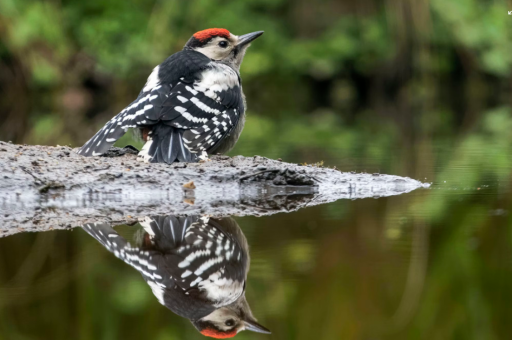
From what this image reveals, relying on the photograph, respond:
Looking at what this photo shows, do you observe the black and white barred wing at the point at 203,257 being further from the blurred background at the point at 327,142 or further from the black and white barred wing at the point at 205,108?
the black and white barred wing at the point at 205,108

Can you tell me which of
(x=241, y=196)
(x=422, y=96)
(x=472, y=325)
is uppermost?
(x=422, y=96)

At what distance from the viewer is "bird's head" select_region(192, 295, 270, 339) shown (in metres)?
2.19

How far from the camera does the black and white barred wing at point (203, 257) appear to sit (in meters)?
2.56

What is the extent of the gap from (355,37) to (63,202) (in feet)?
48.2

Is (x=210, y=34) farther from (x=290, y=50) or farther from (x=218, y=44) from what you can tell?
(x=290, y=50)

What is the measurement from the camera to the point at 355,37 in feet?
58.6

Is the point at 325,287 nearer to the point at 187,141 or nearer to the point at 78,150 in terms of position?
the point at 187,141

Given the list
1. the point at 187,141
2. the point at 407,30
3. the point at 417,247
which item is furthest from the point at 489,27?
the point at 417,247

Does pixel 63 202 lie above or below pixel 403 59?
below

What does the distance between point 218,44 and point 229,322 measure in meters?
3.73

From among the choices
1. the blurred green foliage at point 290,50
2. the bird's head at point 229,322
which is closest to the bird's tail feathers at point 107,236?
the bird's head at point 229,322

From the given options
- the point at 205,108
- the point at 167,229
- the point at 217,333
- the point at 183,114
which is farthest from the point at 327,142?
the point at 217,333

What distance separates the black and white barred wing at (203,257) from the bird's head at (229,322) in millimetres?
72

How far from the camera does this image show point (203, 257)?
291cm
